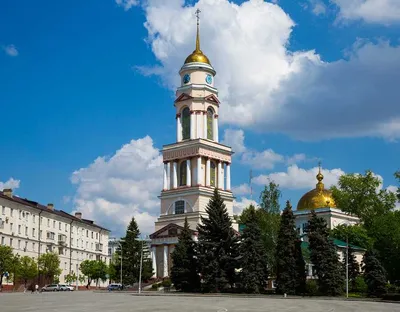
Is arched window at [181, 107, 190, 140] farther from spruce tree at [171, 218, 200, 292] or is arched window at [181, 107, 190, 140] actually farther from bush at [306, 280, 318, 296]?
bush at [306, 280, 318, 296]

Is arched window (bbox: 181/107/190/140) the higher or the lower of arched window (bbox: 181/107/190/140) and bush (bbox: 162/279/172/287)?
the higher

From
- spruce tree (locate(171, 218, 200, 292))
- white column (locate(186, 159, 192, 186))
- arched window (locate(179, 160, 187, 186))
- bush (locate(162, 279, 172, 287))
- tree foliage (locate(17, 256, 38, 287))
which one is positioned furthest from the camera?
arched window (locate(179, 160, 187, 186))

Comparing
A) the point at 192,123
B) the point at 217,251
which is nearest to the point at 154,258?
the point at 192,123

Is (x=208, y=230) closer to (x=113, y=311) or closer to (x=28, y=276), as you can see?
(x=28, y=276)

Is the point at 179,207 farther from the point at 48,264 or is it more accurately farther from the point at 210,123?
the point at 48,264

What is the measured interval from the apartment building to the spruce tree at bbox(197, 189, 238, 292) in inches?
1223

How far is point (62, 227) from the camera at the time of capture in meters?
98.8

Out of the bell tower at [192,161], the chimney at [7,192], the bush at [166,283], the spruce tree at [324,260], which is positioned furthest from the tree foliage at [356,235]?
the chimney at [7,192]

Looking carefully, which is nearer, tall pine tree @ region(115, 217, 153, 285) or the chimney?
tall pine tree @ region(115, 217, 153, 285)

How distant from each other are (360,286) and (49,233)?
1959 inches

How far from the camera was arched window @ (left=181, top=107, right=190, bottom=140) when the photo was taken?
311 ft

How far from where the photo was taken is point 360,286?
6562cm

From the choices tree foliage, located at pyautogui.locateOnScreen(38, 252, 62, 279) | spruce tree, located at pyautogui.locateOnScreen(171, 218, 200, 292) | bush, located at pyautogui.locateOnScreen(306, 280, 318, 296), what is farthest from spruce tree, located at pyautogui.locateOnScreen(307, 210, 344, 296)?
tree foliage, located at pyautogui.locateOnScreen(38, 252, 62, 279)

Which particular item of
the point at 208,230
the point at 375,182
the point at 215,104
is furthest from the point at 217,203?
the point at 375,182
